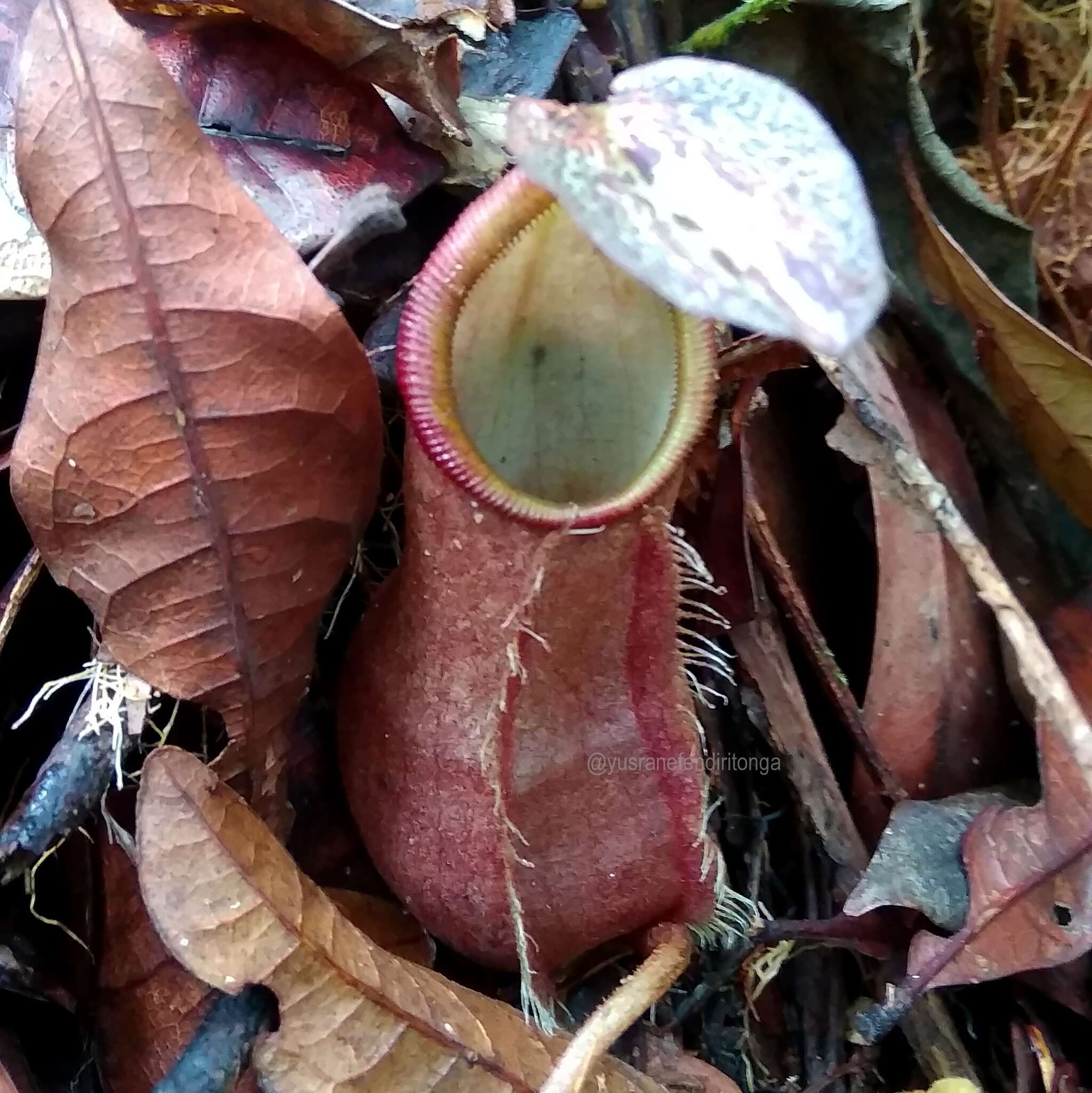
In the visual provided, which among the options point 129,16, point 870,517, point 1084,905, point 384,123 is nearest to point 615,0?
point 384,123

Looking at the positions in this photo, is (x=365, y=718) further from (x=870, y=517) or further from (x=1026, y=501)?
(x=1026, y=501)

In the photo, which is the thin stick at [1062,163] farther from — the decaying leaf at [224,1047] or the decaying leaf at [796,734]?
the decaying leaf at [224,1047]

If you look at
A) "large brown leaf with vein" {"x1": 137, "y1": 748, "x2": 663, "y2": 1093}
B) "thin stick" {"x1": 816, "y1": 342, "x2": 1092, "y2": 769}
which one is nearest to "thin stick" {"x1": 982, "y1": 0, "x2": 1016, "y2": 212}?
"thin stick" {"x1": 816, "y1": 342, "x2": 1092, "y2": 769}

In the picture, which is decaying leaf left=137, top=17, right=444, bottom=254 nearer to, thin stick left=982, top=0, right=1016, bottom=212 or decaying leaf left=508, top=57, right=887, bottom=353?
decaying leaf left=508, top=57, right=887, bottom=353

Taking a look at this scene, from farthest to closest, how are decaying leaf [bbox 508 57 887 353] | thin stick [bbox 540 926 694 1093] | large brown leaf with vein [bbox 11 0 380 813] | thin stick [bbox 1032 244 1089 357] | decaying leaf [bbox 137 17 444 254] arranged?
1. thin stick [bbox 1032 244 1089 357]
2. decaying leaf [bbox 137 17 444 254]
3. thin stick [bbox 540 926 694 1093]
4. large brown leaf with vein [bbox 11 0 380 813]
5. decaying leaf [bbox 508 57 887 353]

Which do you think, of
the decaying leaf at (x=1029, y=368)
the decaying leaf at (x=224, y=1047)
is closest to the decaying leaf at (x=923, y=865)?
the decaying leaf at (x=1029, y=368)

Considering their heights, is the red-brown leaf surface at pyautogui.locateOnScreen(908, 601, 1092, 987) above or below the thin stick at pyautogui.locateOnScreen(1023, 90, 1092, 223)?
below

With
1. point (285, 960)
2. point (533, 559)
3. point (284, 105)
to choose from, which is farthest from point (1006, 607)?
point (284, 105)

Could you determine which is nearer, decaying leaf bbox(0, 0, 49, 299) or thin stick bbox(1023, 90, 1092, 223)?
decaying leaf bbox(0, 0, 49, 299)
